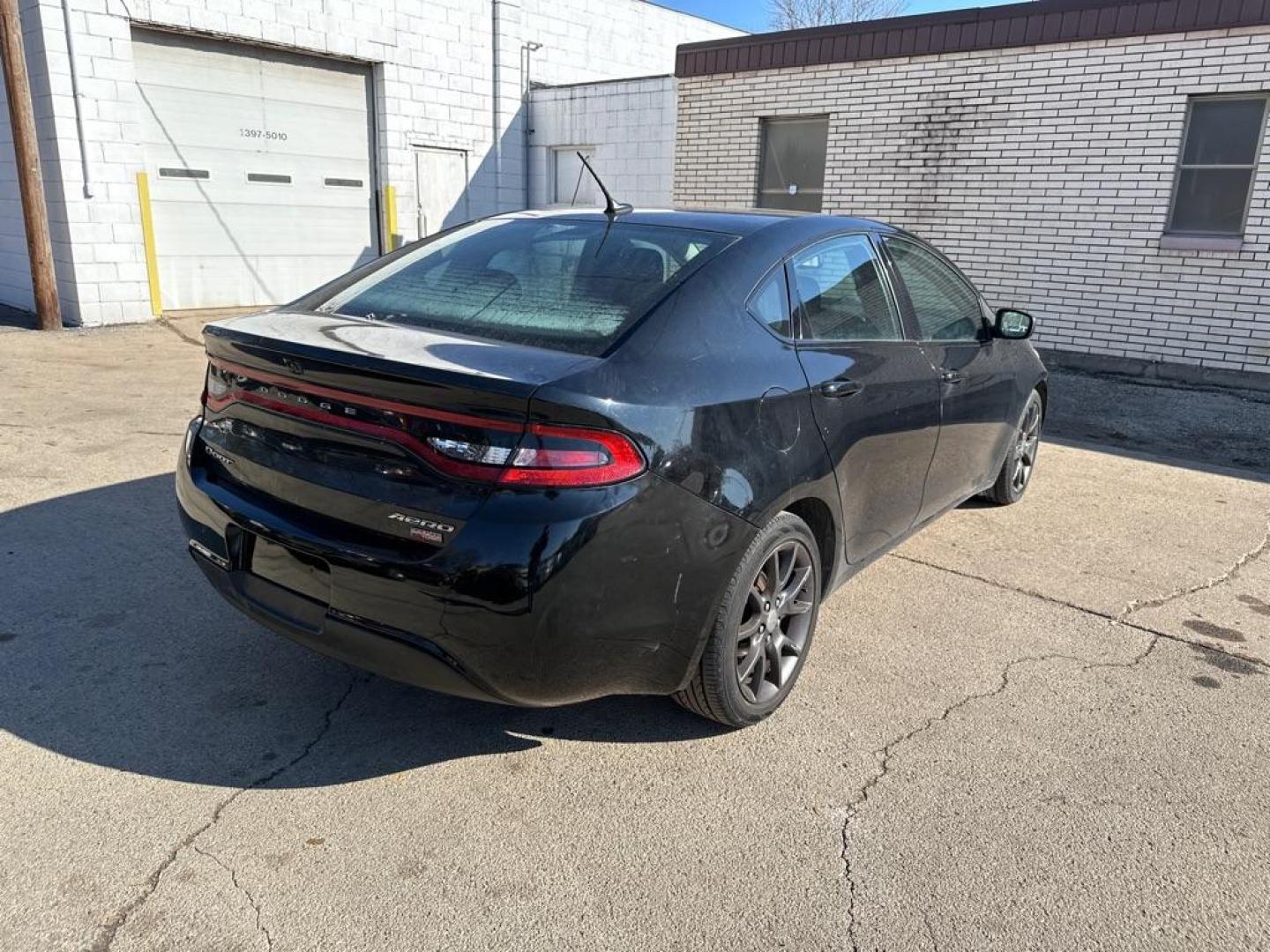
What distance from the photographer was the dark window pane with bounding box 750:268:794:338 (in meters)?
3.02

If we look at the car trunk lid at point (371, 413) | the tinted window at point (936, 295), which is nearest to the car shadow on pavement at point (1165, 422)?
the tinted window at point (936, 295)

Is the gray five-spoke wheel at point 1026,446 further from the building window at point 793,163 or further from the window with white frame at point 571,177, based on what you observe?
the window with white frame at point 571,177

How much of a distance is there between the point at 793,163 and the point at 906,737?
10266 millimetres

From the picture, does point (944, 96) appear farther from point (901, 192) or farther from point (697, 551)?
point (697, 551)

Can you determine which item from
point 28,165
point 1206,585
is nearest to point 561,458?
point 1206,585

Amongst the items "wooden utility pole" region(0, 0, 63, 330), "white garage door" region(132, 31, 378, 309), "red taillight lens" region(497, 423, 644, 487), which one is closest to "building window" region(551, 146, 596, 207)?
"white garage door" region(132, 31, 378, 309)

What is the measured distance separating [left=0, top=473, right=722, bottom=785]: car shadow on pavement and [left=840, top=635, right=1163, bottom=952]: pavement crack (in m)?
0.53

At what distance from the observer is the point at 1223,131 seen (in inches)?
353

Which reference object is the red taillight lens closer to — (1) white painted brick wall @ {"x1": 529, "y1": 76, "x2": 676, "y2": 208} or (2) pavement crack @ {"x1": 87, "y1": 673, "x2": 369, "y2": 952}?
(2) pavement crack @ {"x1": 87, "y1": 673, "x2": 369, "y2": 952}

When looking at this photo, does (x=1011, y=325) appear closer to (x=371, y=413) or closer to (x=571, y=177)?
(x=371, y=413)

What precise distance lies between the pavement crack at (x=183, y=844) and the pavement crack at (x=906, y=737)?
1.61 metres

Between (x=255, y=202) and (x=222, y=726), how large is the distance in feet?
37.1

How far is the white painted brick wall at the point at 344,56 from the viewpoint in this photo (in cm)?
1044

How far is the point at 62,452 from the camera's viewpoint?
5766mm
